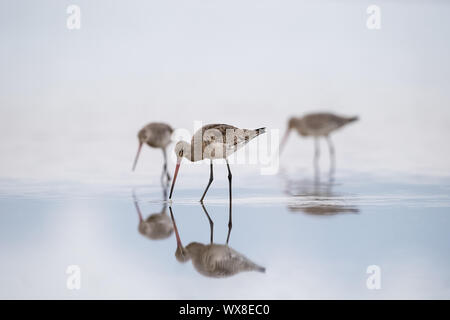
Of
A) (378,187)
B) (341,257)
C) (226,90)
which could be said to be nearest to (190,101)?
(226,90)

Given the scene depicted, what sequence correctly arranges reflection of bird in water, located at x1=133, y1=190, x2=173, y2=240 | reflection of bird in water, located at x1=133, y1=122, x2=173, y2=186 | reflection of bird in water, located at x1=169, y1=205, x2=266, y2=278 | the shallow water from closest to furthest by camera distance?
the shallow water < reflection of bird in water, located at x1=169, y1=205, x2=266, y2=278 < reflection of bird in water, located at x1=133, y1=190, x2=173, y2=240 < reflection of bird in water, located at x1=133, y1=122, x2=173, y2=186

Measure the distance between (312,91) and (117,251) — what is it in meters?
8.76

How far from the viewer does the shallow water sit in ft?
11.1

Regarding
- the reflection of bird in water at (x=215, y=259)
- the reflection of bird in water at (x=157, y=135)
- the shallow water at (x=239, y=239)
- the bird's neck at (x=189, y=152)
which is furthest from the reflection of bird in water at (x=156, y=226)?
the reflection of bird in water at (x=157, y=135)

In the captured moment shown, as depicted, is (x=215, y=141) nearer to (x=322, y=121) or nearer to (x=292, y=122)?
(x=322, y=121)

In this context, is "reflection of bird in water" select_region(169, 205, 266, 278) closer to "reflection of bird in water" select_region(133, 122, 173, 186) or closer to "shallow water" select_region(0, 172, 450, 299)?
"shallow water" select_region(0, 172, 450, 299)

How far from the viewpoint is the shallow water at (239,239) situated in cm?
338

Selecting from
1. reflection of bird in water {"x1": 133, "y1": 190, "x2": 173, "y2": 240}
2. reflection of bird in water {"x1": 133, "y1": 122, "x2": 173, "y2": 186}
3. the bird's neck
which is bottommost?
reflection of bird in water {"x1": 133, "y1": 190, "x2": 173, "y2": 240}

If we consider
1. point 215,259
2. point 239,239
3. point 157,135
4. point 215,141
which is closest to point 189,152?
point 215,141

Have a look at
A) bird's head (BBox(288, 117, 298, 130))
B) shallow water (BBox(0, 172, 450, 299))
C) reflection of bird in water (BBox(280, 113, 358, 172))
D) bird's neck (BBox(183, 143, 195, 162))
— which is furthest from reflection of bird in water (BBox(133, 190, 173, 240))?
bird's head (BBox(288, 117, 298, 130))

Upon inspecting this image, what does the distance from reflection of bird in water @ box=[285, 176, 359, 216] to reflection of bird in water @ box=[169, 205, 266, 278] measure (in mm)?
1114

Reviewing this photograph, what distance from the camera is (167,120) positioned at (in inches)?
388

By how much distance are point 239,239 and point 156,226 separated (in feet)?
1.92
